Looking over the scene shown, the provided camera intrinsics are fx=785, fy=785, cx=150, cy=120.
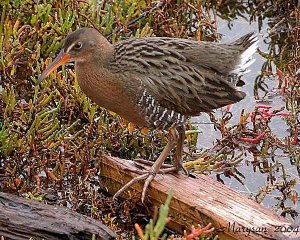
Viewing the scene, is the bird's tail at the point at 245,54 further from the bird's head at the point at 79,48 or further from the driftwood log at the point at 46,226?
the driftwood log at the point at 46,226

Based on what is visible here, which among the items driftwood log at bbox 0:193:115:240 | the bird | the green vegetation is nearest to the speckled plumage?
the bird

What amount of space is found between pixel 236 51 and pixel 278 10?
7.57 feet

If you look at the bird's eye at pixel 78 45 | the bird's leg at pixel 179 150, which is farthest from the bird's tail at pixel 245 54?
the bird's eye at pixel 78 45

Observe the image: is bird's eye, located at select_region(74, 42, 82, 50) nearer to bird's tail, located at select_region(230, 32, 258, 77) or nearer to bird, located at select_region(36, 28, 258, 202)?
bird, located at select_region(36, 28, 258, 202)

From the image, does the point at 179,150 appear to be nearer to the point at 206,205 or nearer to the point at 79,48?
the point at 206,205

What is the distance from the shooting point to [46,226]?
13.4 ft

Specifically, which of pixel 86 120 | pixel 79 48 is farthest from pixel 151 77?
pixel 86 120

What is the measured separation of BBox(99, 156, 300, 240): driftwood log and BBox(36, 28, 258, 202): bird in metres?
0.11

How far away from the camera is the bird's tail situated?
5145mm

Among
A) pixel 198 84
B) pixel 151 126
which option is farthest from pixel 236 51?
pixel 151 126

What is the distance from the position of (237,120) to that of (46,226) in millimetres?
2504

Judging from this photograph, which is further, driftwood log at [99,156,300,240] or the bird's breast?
the bird's breast

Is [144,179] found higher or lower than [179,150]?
lower

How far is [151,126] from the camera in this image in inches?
192
